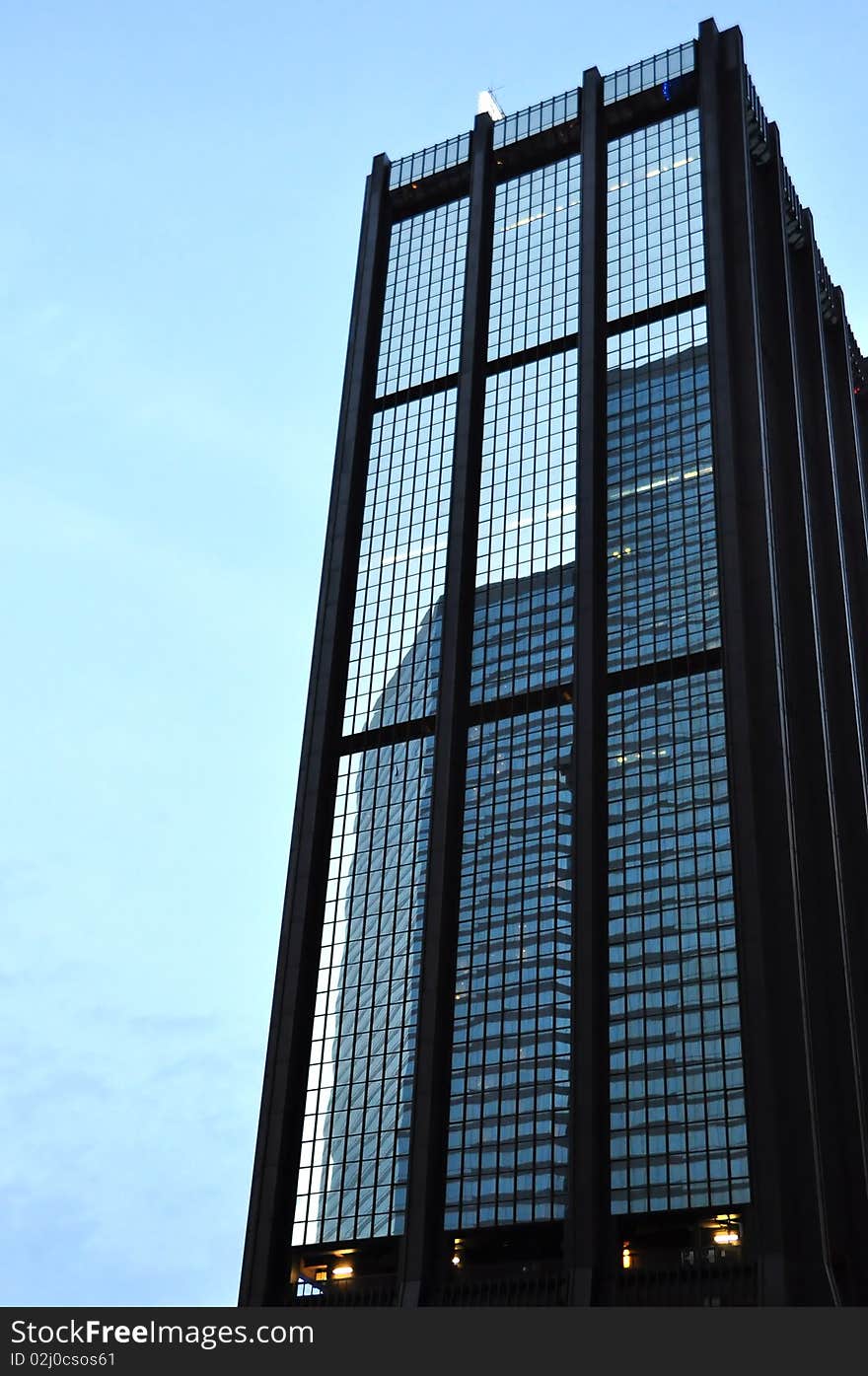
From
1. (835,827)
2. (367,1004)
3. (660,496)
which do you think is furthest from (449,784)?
(835,827)

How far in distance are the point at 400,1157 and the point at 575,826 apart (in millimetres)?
26156

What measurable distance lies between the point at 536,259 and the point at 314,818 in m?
59.7

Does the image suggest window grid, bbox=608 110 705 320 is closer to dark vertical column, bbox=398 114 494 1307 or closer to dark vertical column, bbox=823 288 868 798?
dark vertical column, bbox=398 114 494 1307

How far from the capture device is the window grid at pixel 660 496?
119 meters

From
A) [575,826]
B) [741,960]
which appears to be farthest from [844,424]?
[741,960]

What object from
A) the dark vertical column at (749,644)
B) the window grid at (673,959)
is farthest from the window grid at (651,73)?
the window grid at (673,959)

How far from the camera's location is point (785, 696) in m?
115

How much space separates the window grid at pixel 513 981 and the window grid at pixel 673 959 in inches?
164

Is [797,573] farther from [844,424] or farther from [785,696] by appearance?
[844,424]

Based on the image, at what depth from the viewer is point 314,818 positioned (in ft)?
417

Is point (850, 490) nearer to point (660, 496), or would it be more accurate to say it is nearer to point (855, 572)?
point (855, 572)

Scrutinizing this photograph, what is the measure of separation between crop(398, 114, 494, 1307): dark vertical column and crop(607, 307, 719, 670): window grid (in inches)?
514
